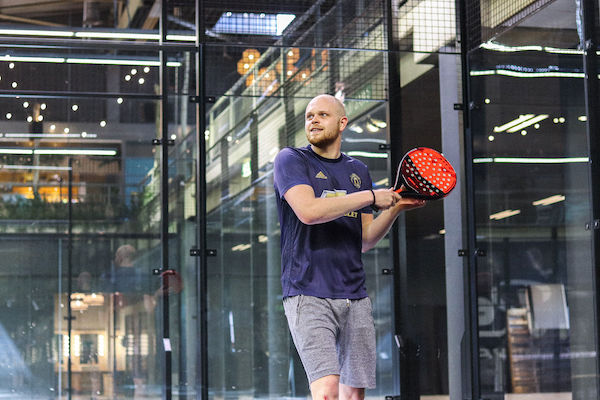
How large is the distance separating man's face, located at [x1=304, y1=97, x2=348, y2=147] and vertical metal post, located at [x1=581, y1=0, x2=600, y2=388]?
1.90 metres

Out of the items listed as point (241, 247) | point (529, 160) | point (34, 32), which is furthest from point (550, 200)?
point (34, 32)

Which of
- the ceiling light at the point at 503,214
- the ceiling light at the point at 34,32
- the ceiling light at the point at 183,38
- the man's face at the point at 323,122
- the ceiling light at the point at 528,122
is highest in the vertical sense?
the ceiling light at the point at 34,32

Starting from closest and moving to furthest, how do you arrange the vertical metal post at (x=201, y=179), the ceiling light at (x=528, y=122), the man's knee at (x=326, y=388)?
the man's knee at (x=326, y=388) → the ceiling light at (x=528, y=122) → the vertical metal post at (x=201, y=179)

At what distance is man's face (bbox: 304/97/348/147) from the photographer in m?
4.02

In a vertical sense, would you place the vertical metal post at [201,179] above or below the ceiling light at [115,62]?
below

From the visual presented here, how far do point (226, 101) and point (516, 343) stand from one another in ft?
7.86

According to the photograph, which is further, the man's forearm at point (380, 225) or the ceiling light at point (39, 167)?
the ceiling light at point (39, 167)

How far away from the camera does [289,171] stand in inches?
153

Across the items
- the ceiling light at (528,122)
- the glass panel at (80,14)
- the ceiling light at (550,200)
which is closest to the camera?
the ceiling light at (550,200)

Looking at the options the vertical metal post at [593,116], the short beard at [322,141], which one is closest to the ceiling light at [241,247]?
the vertical metal post at [593,116]

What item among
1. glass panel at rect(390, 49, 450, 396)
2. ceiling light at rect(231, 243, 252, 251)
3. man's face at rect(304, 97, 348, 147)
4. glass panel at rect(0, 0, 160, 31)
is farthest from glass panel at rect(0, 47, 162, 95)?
man's face at rect(304, 97, 348, 147)

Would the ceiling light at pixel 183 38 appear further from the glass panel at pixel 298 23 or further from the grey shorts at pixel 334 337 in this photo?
the grey shorts at pixel 334 337

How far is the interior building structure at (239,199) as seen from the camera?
6.53 m

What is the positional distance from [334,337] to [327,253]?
1.04ft
